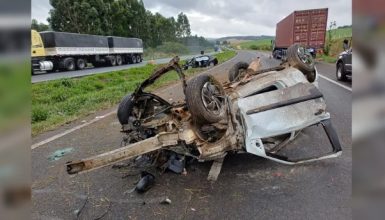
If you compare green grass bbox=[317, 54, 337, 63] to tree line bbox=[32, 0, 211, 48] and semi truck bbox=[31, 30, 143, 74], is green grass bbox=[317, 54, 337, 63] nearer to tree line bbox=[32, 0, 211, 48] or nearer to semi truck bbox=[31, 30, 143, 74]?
semi truck bbox=[31, 30, 143, 74]

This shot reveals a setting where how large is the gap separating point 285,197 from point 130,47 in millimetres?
35963

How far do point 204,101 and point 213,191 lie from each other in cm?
99

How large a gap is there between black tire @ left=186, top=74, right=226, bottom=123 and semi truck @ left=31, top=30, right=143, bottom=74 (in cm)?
1549

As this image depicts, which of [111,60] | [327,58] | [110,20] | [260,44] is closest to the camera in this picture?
[327,58]

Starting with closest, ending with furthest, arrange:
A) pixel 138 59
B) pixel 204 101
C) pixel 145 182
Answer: pixel 145 182 → pixel 204 101 → pixel 138 59

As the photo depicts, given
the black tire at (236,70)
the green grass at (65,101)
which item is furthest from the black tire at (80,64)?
the black tire at (236,70)

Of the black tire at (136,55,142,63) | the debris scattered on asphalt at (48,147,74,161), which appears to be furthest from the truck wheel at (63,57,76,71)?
the debris scattered on asphalt at (48,147,74,161)

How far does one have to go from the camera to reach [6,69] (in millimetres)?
639

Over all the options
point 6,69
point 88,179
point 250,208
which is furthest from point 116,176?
point 6,69

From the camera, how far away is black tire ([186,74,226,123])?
3.71 m

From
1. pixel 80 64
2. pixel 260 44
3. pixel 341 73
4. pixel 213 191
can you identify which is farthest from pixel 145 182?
pixel 260 44

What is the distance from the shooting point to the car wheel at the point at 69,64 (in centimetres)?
2546

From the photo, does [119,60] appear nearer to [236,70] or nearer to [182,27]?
[236,70]

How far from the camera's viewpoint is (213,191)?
3.54m
